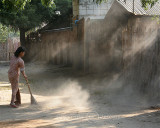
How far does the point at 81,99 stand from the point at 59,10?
15.6 meters

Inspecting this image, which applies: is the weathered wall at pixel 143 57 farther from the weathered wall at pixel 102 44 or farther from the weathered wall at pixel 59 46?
the weathered wall at pixel 59 46

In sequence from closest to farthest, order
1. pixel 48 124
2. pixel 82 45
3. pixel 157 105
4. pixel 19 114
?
pixel 48 124 < pixel 19 114 < pixel 157 105 < pixel 82 45

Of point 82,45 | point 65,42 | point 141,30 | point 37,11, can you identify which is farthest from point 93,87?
point 37,11

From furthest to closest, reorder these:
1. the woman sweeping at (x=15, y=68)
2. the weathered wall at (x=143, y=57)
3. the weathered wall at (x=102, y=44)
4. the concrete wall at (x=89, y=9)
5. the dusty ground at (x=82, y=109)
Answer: the concrete wall at (x=89, y=9)
the weathered wall at (x=102, y=44)
the weathered wall at (x=143, y=57)
the woman sweeping at (x=15, y=68)
the dusty ground at (x=82, y=109)

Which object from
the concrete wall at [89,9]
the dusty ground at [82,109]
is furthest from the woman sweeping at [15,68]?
the concrete wall at [89,9]

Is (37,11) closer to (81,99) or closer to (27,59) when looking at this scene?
(27,59)

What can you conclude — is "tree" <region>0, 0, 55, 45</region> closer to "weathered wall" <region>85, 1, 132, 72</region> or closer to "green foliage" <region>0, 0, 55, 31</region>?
"green foliage" <region>0, 0, 55, 31</region>

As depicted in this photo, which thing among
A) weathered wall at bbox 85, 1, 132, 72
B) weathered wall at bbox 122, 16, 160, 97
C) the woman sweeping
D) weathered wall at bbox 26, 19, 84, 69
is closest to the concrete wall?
weathered wall at bbox 26, 19, 84, 69

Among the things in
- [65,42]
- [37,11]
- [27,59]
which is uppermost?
[37,11]

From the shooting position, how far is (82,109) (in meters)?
6.45

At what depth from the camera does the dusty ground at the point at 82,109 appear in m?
5.12

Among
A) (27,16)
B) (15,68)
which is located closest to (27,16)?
→ (27,16)

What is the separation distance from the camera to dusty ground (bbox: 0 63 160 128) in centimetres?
512

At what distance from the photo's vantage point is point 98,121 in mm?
5270
